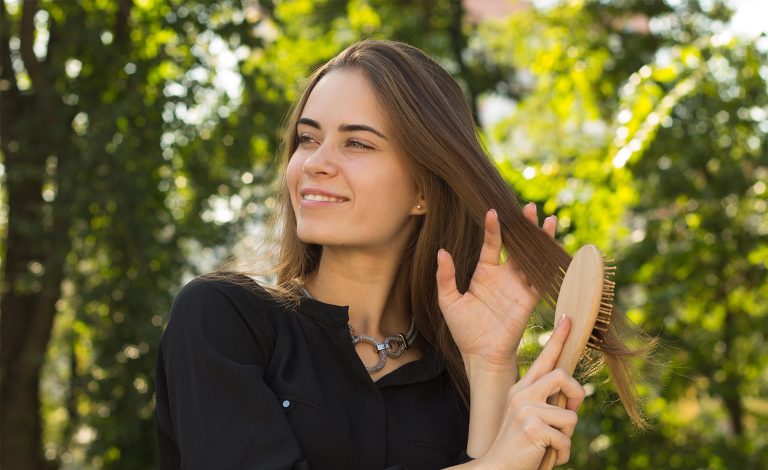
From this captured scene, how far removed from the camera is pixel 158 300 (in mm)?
4969

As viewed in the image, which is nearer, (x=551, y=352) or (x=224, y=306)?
(x=551, y=352)

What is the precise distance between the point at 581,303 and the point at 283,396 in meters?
0.65

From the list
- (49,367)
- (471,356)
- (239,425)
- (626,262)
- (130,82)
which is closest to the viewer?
(239,425)

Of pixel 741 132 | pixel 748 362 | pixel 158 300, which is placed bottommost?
pixel 748 362

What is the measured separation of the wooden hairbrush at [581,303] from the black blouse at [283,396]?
1.09ft

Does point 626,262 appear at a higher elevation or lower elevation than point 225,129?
lower

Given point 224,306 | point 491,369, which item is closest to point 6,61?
point 224,306

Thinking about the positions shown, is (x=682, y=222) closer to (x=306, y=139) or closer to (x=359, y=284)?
(x=359, y=284)

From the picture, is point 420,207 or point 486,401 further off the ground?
point 420,207

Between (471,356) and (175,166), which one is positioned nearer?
(471,356)

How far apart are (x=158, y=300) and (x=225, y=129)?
3.59 ft

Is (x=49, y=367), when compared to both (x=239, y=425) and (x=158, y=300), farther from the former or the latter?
(x=239, y=425)

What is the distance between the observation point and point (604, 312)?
78.4 inches

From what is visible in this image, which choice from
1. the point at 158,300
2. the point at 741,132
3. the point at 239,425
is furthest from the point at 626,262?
the point at 239,425
